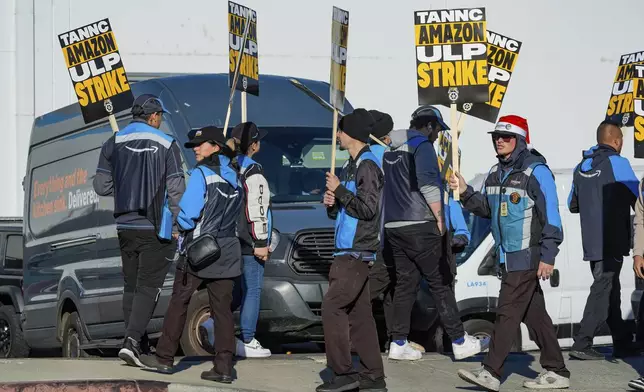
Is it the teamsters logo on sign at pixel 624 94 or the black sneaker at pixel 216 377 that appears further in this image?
the teamsters logo on sign at pixel 624 94

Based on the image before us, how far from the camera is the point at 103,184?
10922 millimetres

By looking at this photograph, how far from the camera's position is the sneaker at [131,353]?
10.3 m

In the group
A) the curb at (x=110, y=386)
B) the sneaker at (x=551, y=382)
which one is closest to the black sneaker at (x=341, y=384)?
the curb at (x=110, y=386)

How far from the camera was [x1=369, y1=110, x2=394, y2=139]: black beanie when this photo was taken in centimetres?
1106

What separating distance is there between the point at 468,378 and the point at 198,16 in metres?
13.3

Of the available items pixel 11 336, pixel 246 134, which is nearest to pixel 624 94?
pixel 246 134

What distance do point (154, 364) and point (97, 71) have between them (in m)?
3.54

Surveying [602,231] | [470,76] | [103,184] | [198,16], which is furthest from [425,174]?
[198,16]

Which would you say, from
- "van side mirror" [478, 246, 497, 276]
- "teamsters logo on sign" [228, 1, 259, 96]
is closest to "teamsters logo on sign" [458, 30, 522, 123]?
"van side mirror" [478, 246, 497, 276]

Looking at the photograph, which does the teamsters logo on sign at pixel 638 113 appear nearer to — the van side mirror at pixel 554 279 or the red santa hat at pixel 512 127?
the van side mirror at pixel 554 279

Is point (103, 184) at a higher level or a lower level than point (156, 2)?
lower

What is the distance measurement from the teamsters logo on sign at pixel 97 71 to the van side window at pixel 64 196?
3.92 feet

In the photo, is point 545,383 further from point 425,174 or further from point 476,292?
point 476,292

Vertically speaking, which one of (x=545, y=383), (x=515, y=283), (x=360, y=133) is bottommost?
(x=545, y=383)
